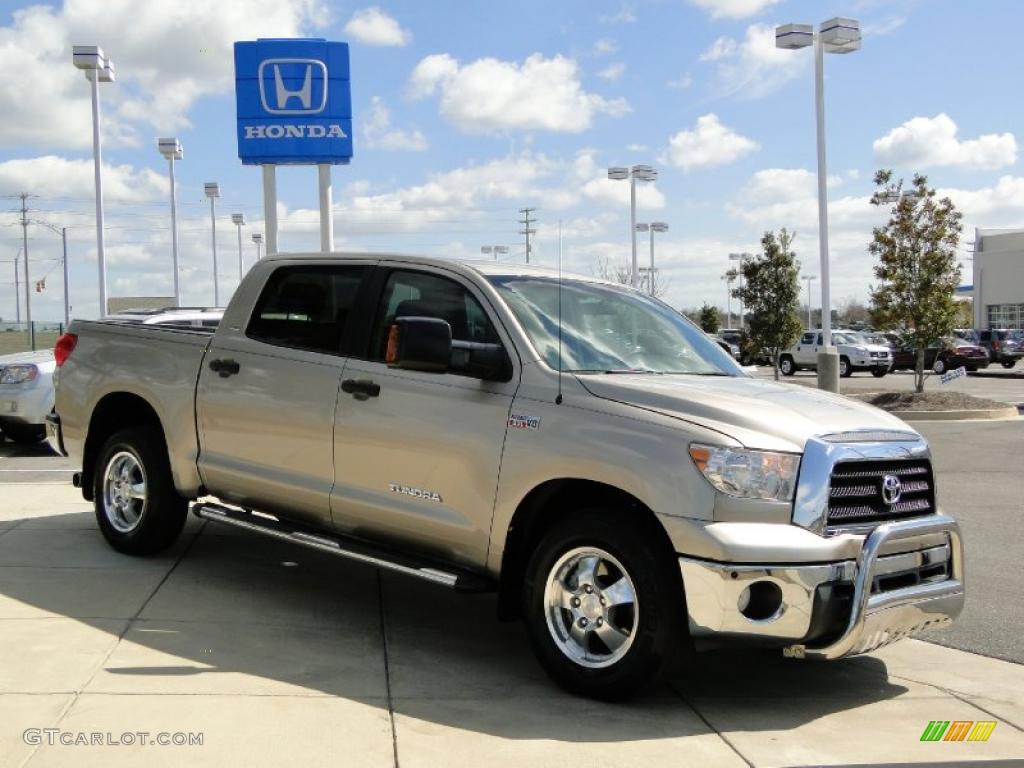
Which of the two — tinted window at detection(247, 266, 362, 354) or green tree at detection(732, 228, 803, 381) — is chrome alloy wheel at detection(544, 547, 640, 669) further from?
green tree at detection(732, 228, 803, 381)

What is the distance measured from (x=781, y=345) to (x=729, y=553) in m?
25.1

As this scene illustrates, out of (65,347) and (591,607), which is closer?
(591,607)

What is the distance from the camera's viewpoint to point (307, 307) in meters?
6.20

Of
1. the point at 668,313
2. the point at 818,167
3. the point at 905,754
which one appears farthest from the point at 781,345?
the point at 905,754

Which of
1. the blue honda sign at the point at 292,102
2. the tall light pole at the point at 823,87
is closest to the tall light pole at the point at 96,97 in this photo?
the blue honda sign at the point at 292,102

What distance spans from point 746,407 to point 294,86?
46.1 feet

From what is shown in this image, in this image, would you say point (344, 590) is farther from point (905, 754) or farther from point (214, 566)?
point (905, 754)

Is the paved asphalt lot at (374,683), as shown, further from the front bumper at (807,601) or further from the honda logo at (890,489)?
the honda logo at (890,489)

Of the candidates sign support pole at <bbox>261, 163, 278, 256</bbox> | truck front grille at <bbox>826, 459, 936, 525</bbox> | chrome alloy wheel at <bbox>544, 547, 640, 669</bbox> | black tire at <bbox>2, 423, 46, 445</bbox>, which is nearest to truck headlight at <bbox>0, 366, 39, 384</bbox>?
black tire at <bbox>2, 423, 46, 445</bbox>

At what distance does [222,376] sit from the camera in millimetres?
6352

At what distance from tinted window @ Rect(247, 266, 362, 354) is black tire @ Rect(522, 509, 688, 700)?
182 centimetres

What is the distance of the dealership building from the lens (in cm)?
6075

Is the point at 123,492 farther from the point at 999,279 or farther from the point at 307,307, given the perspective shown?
the point at 999,279

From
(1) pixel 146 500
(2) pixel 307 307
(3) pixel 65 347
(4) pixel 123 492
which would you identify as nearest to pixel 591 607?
(2) pixel 307 307
